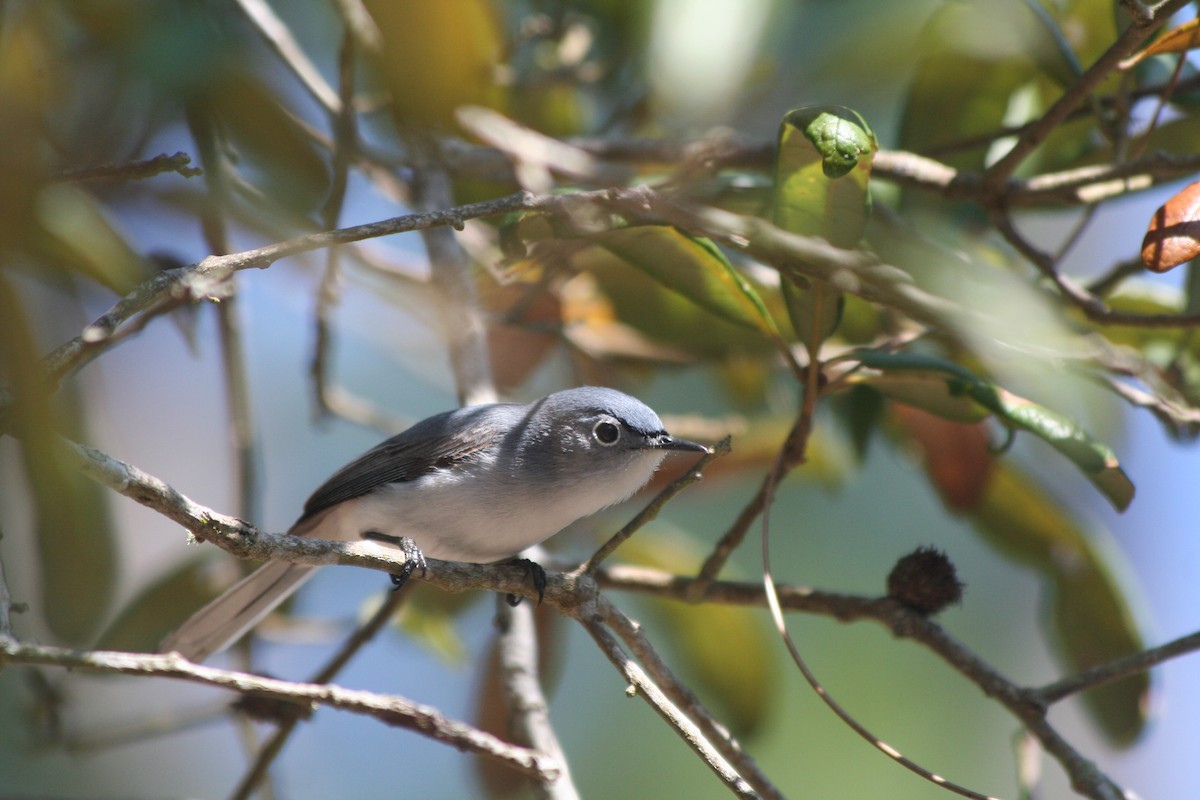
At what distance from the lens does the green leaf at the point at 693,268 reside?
1.89 meters

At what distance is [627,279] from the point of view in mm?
2805

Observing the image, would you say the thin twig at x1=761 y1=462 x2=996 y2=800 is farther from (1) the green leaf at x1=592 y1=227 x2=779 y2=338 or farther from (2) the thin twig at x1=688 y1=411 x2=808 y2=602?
(1) the green leaf at x1=592 y1=227 x2=779 y2=338

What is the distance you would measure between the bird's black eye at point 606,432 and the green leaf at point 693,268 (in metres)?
0.54

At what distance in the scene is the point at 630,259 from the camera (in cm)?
194

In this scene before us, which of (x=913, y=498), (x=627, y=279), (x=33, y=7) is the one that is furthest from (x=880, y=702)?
(x=33, y=7)

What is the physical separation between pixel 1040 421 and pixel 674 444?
0.86 m

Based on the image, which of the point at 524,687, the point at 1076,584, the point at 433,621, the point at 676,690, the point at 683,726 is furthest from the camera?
the point at 433,621

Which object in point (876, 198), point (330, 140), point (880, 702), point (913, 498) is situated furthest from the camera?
point (913, 498)

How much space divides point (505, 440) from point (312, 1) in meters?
1.52

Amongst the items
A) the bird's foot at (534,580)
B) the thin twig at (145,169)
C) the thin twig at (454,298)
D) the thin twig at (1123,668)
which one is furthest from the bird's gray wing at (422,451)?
the thin twig at (1123,668)

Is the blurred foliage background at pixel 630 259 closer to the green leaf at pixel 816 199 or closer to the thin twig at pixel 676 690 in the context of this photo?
the green leaf at pixel 816 199

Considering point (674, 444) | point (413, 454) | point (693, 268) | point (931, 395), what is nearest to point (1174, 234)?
point (931, 395)

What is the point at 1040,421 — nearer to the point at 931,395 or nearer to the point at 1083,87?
the point at 931,395

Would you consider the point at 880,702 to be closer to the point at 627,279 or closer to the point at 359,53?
the point at 627,279
